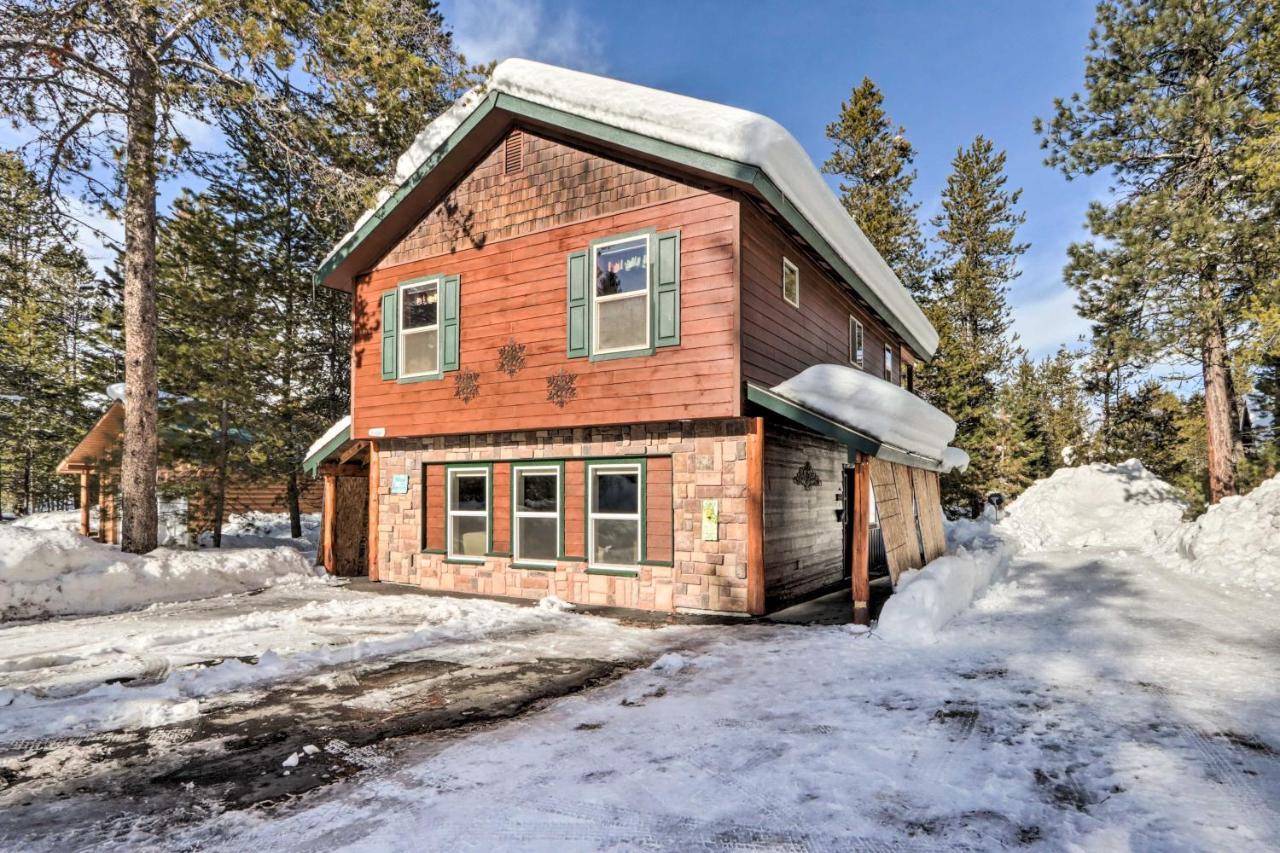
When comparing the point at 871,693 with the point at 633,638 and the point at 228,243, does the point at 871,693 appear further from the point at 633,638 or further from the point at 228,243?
the point at 228,243

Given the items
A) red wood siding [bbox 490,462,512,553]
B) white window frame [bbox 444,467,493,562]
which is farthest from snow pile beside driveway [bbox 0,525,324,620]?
red wood siding [bbox 490,462,512,553]

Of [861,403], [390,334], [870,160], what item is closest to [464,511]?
[390,334]

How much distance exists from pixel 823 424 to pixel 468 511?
6656 millimetres

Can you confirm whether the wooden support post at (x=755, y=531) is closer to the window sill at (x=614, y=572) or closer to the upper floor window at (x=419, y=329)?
the window sill at (x=614, y=572)

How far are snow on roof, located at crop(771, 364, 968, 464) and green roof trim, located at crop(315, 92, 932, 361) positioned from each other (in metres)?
2.41

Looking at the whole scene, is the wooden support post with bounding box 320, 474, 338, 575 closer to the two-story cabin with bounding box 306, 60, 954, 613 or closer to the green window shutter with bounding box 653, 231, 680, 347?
the two-story cabin with bounding box 306, 60, 954, 613

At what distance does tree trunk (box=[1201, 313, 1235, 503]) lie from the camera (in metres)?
16.8

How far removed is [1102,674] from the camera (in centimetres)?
609

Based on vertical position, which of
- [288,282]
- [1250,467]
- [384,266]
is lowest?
[1250,467]

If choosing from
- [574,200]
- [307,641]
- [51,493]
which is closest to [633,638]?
[307,641]

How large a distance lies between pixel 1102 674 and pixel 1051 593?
17.6ft

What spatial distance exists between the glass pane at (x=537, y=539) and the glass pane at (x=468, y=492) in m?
1.16

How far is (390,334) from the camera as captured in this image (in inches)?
504

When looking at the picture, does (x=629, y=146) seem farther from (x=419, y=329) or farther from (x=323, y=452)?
(x=323, y=452)
